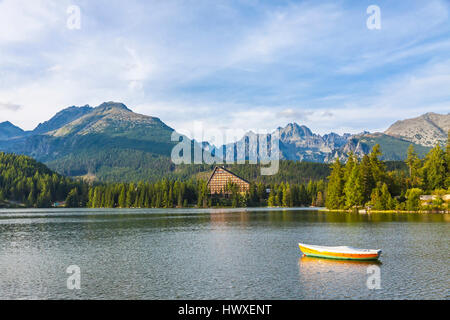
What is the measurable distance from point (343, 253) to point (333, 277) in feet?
33.8

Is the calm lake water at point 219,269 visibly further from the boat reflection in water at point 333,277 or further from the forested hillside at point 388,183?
the forested hillside at point 388,183

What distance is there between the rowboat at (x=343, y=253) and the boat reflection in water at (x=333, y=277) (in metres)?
0.56

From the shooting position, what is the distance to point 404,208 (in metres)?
152

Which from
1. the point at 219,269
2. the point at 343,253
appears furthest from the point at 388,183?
the point at 219,269

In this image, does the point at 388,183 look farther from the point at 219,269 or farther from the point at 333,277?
the point at 219,269

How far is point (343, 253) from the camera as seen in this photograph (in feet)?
166

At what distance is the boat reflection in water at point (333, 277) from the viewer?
114ft

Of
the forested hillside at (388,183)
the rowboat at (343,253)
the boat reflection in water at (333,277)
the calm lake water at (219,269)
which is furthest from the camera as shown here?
the forested hillside at (388,183)

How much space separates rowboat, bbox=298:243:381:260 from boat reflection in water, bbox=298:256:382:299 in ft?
1.82

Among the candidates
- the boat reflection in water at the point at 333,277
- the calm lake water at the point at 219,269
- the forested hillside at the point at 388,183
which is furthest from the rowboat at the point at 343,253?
the forested hillside at the point at 388,183

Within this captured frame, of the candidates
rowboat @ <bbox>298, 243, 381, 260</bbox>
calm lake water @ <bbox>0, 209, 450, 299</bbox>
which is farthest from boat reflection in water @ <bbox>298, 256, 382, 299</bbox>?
rowboat @ <bbox>298, 243, 381, 260</bbox>
